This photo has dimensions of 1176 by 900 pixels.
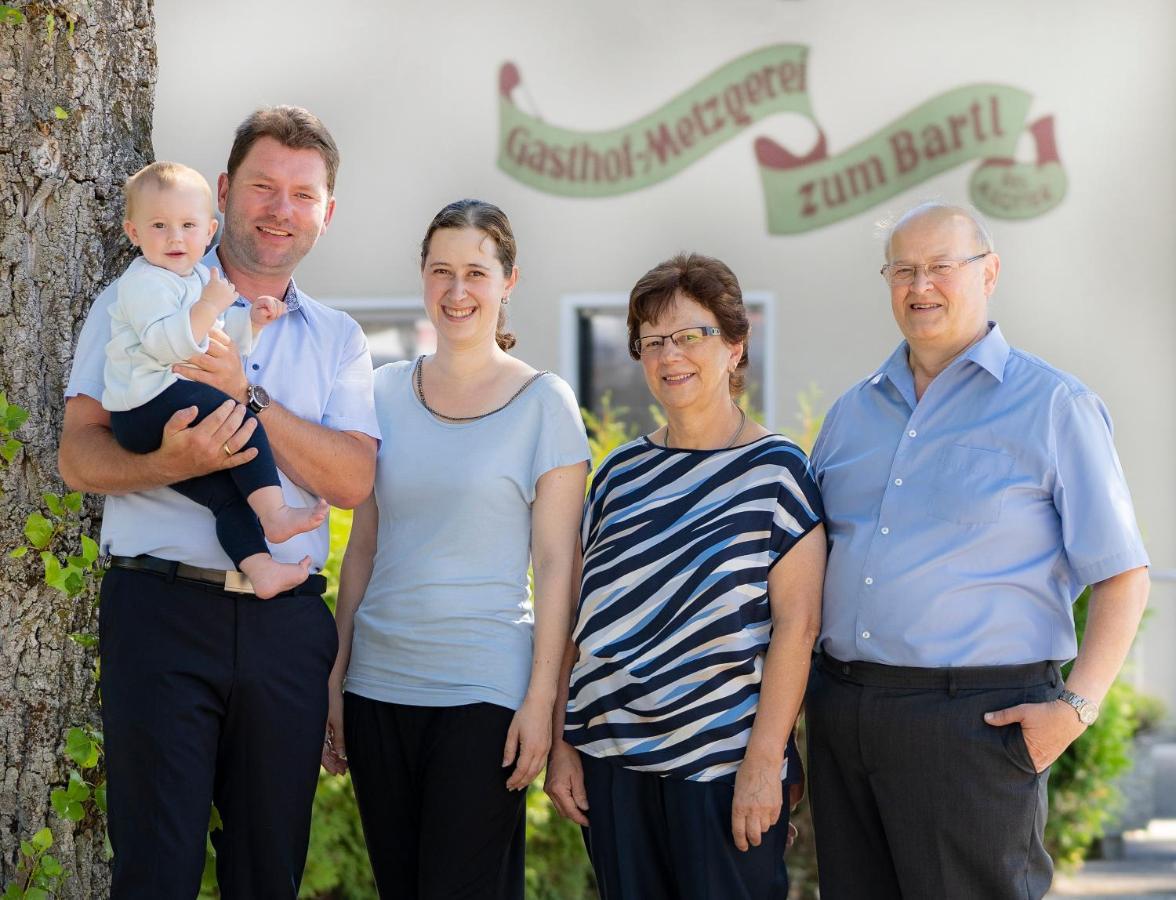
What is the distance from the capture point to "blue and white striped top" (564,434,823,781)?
287cm

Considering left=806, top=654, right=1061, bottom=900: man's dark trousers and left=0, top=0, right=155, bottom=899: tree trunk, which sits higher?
left=0, top=0, right=155, bottom=899: tree trunk

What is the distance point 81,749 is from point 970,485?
6.67 ft

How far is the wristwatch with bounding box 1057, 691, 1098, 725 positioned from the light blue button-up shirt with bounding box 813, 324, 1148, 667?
10cm

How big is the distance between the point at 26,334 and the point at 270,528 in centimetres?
85

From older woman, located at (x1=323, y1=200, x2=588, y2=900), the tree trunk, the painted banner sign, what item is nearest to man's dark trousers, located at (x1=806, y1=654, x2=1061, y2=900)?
older woman, located at (x1=323, y1=200, x2=588, y2=900)

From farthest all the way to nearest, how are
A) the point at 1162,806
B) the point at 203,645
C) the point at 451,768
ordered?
the point at 1162,806 < the point at 451,768 < the point at 203,645

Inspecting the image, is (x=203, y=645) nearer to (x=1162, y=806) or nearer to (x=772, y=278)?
(x=772, y=278)

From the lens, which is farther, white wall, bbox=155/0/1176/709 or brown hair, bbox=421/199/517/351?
white wall, bbox=155/0/1176/709

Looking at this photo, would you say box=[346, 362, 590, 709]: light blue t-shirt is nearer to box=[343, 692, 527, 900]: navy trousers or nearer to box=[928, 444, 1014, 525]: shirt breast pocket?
box=[343, 692, 527, 900]: navy trousers

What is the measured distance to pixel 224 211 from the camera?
3.02 m

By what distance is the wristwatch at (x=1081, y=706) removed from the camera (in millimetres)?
2770

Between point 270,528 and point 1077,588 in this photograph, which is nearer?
point 270,528

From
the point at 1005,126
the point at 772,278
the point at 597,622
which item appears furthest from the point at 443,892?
the point at 1005,126

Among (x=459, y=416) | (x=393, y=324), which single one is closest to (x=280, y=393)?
(x=459, y=416)
